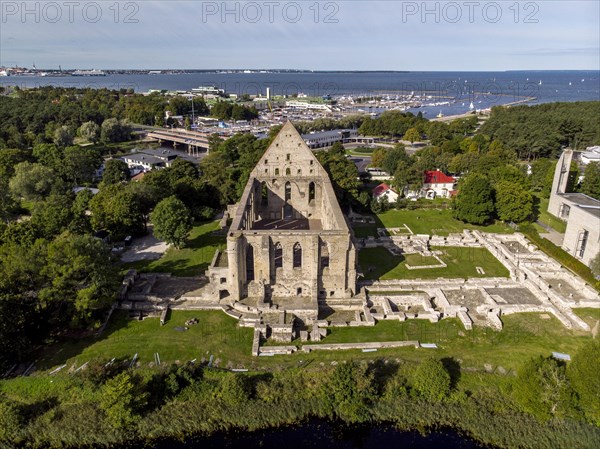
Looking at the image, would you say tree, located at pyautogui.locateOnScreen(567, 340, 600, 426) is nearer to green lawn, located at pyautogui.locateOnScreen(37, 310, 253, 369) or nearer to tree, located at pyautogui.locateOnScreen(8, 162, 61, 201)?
green lawn, located at pyautogui.locateOnScreen(37, 310, 253, 369)

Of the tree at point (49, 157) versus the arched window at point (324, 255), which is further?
the tree at point (49, 157)

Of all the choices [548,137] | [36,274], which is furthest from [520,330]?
[548,137]

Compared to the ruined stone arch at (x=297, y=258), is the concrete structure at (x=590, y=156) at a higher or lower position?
higher

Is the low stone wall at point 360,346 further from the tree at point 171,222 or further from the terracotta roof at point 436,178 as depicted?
the terracotta roof at point 436,178

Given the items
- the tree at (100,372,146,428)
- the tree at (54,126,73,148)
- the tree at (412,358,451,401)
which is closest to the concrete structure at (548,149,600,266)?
the tree at (412,358,451,401)

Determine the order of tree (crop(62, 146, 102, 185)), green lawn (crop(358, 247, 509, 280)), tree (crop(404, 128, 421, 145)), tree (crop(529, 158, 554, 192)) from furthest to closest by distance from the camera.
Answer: tree (crop(404, 128, 421, 145)), tree (crop(62, 146, 102, 185)), tree (crop(529, 158, 554, 192)), green lawn (crop(358, 247, 509, 280))

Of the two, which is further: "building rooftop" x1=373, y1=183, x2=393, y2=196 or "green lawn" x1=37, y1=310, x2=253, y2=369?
"building rooftop" x1=373, y1=183, x2=393, y2=196

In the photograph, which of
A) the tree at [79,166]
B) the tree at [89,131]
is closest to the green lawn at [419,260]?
the tree at [79,166]
